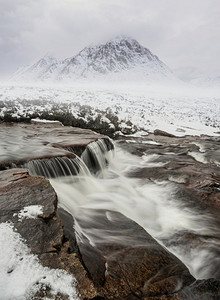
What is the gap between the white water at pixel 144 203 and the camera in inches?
146

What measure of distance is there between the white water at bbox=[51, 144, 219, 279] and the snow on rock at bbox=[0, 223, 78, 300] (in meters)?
1.54

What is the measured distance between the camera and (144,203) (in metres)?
5.81

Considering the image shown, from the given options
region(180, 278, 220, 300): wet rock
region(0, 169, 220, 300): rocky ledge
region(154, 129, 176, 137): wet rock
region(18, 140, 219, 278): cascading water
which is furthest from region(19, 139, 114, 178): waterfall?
region(154, 129, 176, 137): wet rock

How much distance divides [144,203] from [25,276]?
13.3 ft

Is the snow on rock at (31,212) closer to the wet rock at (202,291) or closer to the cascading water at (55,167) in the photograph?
the wet rock at (202,291)

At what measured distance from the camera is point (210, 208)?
501 centimetres

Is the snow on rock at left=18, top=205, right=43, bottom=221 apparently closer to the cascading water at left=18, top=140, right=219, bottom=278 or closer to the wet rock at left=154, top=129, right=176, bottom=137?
the cascading water at left=18, top=140, right=219, bottom=278

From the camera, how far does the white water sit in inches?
146

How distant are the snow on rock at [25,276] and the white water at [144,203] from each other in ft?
5.05

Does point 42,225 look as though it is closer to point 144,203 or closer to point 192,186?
point 144,203

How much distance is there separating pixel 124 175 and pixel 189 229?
3.54 meters

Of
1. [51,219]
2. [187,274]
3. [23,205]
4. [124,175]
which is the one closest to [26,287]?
[51,219]

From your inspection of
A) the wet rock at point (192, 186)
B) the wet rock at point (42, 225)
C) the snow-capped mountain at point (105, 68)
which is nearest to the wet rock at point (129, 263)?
the wet rock at point (42, 225)

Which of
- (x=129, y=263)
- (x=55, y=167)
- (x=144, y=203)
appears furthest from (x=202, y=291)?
(x=55, y=167)
